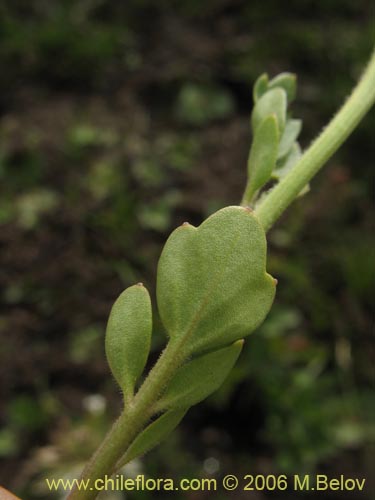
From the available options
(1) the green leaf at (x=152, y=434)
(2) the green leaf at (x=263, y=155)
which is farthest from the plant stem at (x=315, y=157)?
(1) the green leaf at (x=152, y=434)

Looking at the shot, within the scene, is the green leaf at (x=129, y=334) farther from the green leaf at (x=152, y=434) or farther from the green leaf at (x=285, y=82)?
the green leaf at (x=285, y=82)

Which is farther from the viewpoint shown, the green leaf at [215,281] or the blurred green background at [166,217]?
the blurred green background at [166,217]

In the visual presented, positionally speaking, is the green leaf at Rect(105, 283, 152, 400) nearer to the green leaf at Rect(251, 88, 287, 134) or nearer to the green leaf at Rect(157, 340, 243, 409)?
the green leaf at Rect(157, 340, 243, 409)

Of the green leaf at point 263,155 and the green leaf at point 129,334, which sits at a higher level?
the green leaf at point 263,155

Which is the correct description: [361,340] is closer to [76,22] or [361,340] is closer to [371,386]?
[371,386]

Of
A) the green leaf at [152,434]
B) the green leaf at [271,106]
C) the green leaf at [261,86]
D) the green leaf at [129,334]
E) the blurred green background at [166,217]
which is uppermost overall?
the green leaf at [271,106]

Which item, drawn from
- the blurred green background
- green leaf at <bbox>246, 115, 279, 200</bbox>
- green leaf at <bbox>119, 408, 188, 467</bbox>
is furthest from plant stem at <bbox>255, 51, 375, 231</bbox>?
the blurred green background
